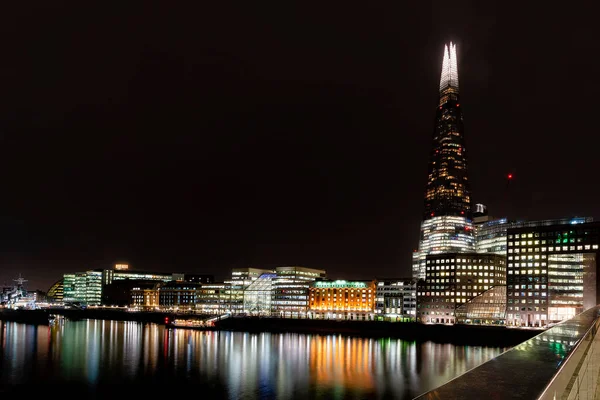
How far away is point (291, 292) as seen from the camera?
158750 mm

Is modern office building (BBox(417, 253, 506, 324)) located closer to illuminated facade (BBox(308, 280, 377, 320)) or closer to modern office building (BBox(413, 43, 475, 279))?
illuminated facade (BBox(308, 280, 377, 320))

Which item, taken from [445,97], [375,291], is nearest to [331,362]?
[375,291]

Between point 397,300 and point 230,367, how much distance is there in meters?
77.7

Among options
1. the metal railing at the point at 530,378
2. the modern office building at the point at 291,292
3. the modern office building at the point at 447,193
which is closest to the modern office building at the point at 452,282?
the modern office building at the point at 291,292

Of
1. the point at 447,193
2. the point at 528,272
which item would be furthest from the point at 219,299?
the point at 528,272

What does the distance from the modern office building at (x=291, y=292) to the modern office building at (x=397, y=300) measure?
23.5 m

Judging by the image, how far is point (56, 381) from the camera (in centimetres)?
5538

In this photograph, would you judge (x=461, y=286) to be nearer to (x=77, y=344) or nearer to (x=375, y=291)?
(x=375, y=291)

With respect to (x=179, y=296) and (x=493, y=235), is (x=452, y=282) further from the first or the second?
(x=179, y=296)

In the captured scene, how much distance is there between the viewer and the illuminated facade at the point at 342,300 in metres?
141

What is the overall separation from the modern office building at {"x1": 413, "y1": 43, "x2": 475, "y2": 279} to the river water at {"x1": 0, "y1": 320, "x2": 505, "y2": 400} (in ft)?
288

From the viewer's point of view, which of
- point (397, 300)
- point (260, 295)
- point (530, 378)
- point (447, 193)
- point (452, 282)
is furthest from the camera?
point (447, 193)

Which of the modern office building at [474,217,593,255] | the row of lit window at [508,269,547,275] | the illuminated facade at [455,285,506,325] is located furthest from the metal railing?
the modern office building at [474,217,593,255]

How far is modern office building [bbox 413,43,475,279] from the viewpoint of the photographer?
598ft
